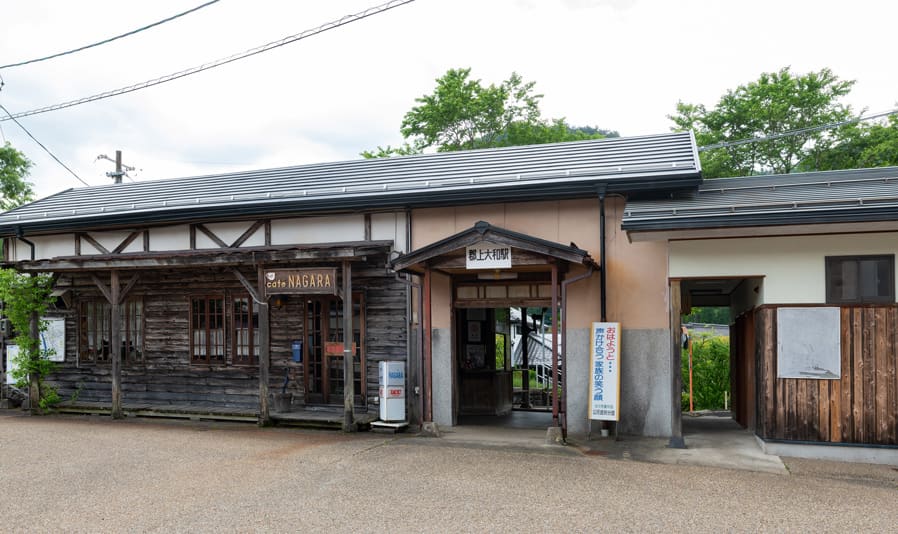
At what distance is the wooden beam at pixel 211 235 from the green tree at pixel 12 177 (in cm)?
1726

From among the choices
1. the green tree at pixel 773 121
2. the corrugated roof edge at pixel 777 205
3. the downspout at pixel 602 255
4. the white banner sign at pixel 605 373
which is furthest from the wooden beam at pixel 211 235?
the green tree at pixel 773 121

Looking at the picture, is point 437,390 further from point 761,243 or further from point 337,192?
point 761,243

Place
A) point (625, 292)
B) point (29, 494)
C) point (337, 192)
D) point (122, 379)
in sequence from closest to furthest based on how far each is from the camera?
point (29, 494) → point (625, 292) → point (337, 192) → point (122, 379)

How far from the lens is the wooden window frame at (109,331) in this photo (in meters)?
13.3

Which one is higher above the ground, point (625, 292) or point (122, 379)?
point (625, 292)

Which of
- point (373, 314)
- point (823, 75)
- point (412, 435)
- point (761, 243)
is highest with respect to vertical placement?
point (823, 75)

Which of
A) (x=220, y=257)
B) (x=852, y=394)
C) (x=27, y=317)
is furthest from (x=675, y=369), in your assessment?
(x=27, y=317)

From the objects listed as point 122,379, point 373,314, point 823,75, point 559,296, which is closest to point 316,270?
point 373,314

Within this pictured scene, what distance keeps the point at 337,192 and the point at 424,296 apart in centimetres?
258

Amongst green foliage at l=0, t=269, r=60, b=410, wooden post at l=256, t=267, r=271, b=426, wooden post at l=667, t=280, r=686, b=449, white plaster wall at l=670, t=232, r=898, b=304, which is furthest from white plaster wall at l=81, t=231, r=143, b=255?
white plaster wall at l=670, t=232, r=898, b=304

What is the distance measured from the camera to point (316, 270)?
10586 mm

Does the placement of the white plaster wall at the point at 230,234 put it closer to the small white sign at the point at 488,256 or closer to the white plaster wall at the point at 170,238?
the white plaster wall at the point at 170,238

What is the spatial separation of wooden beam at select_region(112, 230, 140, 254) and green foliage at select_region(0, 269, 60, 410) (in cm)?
140

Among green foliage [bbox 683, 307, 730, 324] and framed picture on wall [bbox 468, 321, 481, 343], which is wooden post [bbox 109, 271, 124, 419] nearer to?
framed picture on wall [bbox 468, 321, 481, 343]
